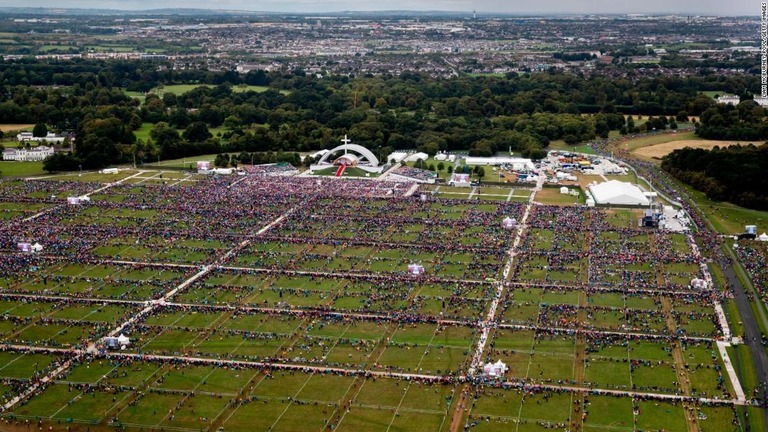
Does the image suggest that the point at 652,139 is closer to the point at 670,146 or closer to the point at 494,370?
the point at 670,146

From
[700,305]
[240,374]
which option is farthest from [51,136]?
[700,305]

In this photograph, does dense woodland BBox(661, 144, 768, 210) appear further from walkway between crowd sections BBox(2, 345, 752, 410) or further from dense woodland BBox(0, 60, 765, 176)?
walkway between crowd sections BBox(2, 345, 752, 410)

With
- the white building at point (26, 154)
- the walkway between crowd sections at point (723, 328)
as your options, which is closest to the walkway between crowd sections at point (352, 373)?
the walkway between crowd sections at point (723, 328)

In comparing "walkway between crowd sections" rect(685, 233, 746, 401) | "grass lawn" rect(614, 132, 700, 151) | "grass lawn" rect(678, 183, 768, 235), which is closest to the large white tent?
"grass lawn" rect(678, 183, 768, 235)

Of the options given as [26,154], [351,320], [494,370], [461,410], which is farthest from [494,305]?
[26,154]

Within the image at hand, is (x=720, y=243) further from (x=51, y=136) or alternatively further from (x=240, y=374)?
(x=51, y=136)

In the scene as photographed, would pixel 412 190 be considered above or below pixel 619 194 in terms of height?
below
